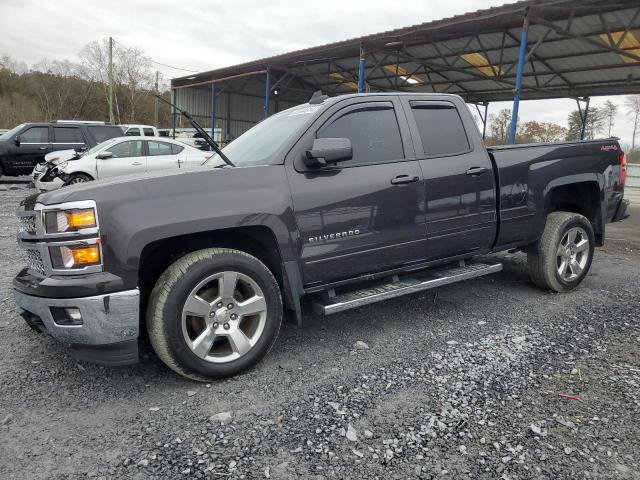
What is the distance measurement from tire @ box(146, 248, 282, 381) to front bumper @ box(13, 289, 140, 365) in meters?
0.13

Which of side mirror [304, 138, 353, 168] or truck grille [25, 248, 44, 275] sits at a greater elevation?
side mirror [304, 138, 353, 168]

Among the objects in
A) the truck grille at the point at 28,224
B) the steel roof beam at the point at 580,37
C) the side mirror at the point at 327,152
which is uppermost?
the steel roof beam at the point at 580,37

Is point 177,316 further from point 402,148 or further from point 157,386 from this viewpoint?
point 402,148

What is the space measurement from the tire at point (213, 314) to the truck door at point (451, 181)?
5.05 feet

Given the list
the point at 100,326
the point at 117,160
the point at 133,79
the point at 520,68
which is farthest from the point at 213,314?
the point at 133,79

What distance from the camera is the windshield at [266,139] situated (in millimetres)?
3365

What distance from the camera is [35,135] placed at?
13555mm

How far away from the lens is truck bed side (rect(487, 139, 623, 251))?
421 centimetres

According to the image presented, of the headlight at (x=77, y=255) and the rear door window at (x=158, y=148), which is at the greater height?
the rear door window at (x=158, y=148)

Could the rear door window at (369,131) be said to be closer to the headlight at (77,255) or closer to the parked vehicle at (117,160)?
the headlight at (77,255)

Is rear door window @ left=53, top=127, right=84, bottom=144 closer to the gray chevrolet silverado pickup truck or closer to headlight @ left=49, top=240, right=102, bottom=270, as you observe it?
the gray chevrolet silverado pickup truck

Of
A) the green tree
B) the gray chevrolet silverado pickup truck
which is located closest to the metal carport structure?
the gray chevrolet silverado pickup truck

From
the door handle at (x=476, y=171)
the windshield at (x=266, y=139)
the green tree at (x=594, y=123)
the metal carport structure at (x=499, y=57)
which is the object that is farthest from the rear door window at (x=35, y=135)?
the green tree at (x=594, y=123)

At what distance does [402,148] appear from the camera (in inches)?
144
